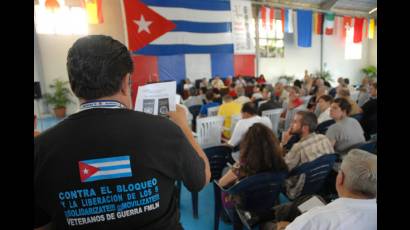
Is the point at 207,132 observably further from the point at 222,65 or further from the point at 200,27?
the point at 222,65

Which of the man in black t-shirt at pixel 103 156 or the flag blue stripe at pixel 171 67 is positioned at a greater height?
the flag blue stripe at pixel 171 67

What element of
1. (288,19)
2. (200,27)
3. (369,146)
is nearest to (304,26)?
(288,19)

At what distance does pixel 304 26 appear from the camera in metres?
11.1

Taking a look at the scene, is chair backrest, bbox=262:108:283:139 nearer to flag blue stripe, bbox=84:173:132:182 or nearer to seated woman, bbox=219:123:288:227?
seated woman, bbox=219:123:288:227

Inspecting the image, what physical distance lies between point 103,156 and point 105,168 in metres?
0.04

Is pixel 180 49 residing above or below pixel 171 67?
above

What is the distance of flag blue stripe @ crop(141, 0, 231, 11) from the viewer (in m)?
6.85

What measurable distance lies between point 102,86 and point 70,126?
0.47ft

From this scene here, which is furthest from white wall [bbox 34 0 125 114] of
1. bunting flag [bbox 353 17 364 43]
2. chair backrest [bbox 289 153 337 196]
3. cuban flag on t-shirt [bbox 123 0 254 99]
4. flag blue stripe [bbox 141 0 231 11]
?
bunting flag [bbox 353 17 364 43]

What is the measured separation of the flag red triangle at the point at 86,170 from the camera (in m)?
0.71

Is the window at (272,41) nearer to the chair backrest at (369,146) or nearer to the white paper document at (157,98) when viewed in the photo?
the chair backrest at (369,146)

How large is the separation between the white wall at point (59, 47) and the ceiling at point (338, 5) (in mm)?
6340

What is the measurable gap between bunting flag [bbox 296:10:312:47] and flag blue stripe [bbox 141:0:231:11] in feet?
14.8

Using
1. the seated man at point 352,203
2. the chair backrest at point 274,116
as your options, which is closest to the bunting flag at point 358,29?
the chair backrest at point 274,116
